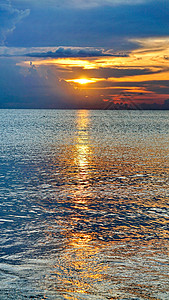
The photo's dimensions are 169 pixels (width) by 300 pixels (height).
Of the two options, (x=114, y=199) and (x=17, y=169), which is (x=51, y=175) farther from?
(x=114, y=199)

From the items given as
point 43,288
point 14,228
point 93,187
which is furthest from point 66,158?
point 43,288

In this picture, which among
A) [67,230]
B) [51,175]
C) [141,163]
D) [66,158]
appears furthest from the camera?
[66,158]

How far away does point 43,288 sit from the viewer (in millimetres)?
9461

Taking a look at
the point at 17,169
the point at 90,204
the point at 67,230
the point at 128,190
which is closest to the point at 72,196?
the point at 90,204

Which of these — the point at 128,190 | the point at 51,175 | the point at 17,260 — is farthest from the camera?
the point at 51,175

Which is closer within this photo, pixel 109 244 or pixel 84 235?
pixel 109 244

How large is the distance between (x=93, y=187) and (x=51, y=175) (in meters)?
5.47

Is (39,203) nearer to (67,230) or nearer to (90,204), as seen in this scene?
(90,204)

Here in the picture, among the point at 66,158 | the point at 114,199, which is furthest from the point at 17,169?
the point at 114,199

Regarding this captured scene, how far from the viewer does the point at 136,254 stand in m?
12.0

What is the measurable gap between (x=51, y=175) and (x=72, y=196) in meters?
7.16

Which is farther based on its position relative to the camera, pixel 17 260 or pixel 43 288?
pixel 17 260

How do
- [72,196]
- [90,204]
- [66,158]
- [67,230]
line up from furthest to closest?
[66,158] < [72,196] < [90,204] < [67,230]

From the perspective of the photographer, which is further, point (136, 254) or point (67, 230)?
point (67, 230)
